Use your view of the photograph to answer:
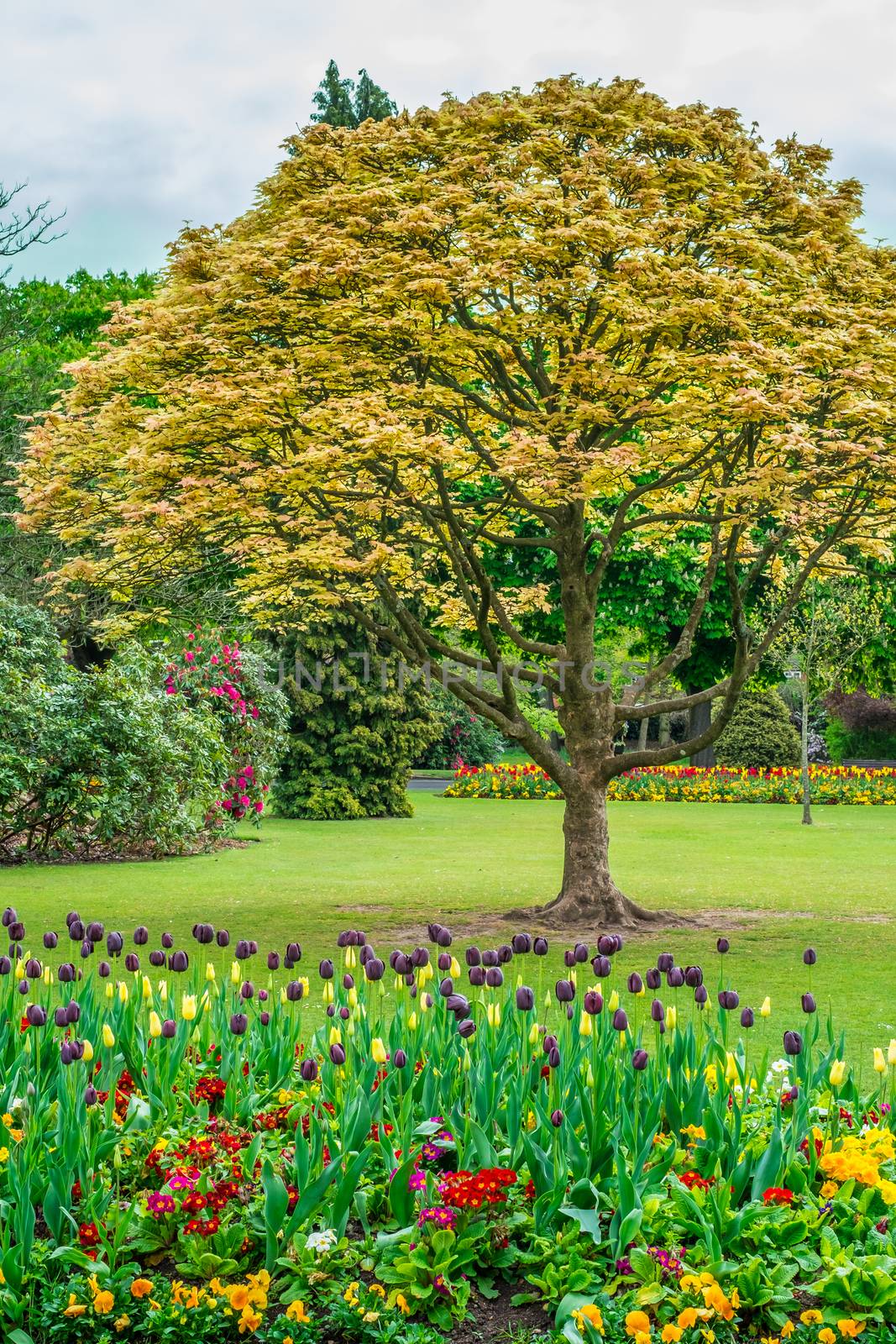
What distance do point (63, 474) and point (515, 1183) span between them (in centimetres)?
725

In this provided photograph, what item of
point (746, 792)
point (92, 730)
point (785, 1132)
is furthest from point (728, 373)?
point (746, 792)

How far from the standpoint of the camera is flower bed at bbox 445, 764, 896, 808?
26.5 m

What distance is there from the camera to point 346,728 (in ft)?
74.4

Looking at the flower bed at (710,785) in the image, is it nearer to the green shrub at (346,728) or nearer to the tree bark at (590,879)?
the green shrub at (346,728)

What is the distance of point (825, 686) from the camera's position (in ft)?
77.2

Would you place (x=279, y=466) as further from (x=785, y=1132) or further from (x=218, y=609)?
(x=218, y=609)

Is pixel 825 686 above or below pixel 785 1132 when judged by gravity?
above

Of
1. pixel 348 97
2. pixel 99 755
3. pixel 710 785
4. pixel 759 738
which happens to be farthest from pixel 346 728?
pixel 348 97

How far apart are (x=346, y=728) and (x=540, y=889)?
10.2 m

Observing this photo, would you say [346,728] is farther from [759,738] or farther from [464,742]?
[464,742]

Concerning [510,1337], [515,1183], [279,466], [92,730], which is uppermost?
[279,466]

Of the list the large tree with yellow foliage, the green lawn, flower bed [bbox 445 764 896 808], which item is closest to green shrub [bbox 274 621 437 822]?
the green lawn

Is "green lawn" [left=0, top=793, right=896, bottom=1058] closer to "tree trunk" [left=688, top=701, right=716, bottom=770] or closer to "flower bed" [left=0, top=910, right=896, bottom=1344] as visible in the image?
"flower bed" [left=0, top=910, right=896, bottom=1344]

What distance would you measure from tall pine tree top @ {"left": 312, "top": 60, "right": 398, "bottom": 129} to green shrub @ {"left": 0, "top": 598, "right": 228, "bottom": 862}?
20704 mm
